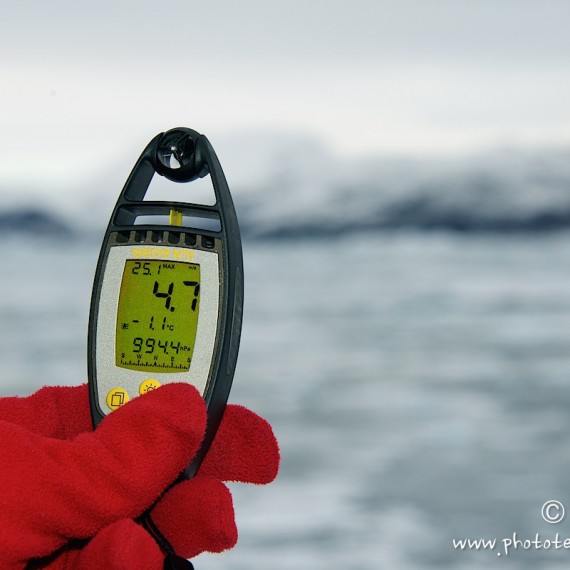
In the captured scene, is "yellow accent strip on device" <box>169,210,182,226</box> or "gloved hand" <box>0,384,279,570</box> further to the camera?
"yellow accent strip on device" <box>169,210,182,226</box>


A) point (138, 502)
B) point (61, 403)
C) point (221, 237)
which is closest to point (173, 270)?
point (221, 237)

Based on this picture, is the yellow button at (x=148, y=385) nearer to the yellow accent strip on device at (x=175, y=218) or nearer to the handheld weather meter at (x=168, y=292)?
the handheld weather meter at (x=168, y=292)

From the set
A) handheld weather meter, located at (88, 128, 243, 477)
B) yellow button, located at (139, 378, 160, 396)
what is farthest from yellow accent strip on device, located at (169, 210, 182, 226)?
yellow button, located at (139, 378, 160, 396)

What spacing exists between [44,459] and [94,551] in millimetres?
79

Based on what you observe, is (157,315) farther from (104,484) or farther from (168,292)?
(104,484)

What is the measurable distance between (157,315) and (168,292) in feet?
0.08

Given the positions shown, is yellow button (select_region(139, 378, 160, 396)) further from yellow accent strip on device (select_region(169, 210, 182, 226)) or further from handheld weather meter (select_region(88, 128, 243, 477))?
yellow accent strip on device (select_region(169, 210, 182, 226))

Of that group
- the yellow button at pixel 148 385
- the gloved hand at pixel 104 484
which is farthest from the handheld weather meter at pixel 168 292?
the gloved hand at pixel 104 484

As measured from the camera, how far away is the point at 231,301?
33.4 inches

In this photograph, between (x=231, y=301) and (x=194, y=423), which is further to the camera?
(x=231, y=301)

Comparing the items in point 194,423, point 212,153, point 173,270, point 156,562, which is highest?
point 212,153

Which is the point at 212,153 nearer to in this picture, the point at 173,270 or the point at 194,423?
the point at 173,270

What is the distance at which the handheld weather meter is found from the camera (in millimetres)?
845

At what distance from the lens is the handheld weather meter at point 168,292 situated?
845mm
